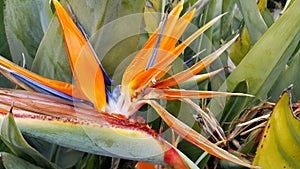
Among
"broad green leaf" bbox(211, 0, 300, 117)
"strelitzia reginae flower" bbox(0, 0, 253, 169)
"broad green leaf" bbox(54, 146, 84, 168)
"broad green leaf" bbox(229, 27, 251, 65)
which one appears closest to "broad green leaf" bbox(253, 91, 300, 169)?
"strelitzia reginae flower" bbox(0, 0, 253, 169)

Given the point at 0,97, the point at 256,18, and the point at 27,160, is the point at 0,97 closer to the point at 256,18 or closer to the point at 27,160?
the point at 27,160

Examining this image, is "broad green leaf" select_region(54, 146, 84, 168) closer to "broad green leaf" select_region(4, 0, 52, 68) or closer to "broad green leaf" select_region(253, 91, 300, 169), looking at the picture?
"broad green leaf" select_region(4, 0, 52, 68)

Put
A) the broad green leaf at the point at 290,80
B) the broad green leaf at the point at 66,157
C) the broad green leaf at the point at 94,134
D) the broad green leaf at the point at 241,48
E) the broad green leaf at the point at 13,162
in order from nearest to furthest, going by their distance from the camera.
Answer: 1. the broad green leaf at the point at 94,134
2. the broad green leaf at the point at 13,162
3. the broad green leaf at the point at 66,157
4. the broad green leaf at the point at 290,80
5. the broad green leaf at the point at 241,48

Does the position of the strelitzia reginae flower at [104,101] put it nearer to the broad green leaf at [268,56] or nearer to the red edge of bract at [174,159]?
the red edge of bract at [174,159]

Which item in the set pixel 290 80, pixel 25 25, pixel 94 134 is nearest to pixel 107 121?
pixel 94 134

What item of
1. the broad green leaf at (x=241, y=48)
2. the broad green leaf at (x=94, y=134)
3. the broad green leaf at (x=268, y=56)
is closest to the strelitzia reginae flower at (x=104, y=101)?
the broad green leaf at (x=94, y=134)
